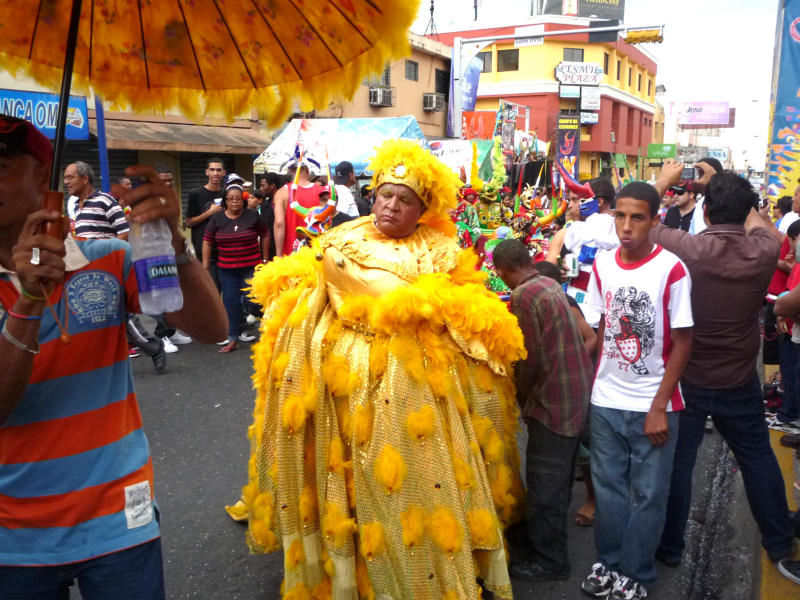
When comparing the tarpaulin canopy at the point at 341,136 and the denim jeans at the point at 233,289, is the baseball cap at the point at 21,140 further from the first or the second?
the tarpaulin canopy at the point at 341,136

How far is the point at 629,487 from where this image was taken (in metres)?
3.05

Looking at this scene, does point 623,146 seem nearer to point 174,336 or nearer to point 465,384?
point 174,336

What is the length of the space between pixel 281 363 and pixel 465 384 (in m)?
0.79

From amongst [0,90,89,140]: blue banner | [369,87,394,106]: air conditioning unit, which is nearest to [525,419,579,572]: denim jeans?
[0,90,89,140]: blue banner

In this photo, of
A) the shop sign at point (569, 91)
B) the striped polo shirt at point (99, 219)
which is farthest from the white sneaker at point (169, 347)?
the shop sign at point (569, 91)

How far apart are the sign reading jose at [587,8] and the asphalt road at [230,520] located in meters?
46.9

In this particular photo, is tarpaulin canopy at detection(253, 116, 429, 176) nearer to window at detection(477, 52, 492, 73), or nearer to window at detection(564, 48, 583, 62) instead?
window at detection(477, 52, 492, 73)

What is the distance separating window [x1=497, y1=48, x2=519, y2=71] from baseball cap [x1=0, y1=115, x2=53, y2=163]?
135 feet

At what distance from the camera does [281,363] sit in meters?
2.78

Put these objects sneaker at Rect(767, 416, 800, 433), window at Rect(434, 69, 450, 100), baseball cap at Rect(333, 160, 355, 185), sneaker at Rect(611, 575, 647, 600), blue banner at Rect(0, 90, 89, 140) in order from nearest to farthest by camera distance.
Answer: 1. sneaker at Rect(611, 575, 647, 600)
2. sneaker at Rect(767, 416, 800, 433)
3. blue banner at Rect(0, 90, 89, 140)
4. baseball cap at Rect(333, 160, 355, 185)
5. window at Rect(434, 69, 450, 100)

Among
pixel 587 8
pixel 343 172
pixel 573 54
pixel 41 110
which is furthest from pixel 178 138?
pixel 587 8

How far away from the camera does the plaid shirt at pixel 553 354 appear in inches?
120

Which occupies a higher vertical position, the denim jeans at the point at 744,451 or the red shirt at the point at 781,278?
the red shirt at the point at 781,278

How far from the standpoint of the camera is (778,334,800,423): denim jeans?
194 inches
